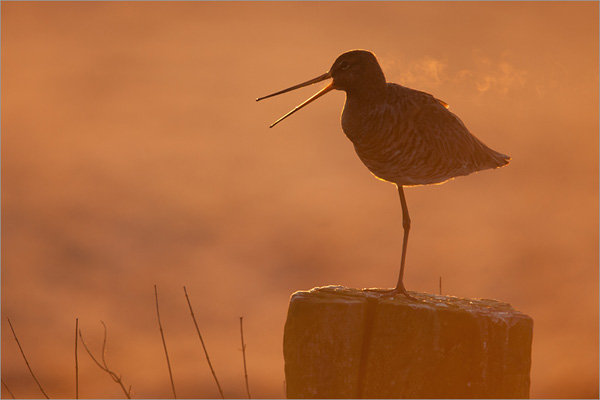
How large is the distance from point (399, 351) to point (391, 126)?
2700mm

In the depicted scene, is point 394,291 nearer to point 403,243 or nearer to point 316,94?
point 403,243

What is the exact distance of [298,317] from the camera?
6699 mm

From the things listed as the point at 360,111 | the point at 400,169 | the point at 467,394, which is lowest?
the point at 467,394

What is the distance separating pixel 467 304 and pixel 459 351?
3.01 feet

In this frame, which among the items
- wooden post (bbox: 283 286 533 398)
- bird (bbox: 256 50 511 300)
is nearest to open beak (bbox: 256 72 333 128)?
bird (bbox: 256 50 511 300)

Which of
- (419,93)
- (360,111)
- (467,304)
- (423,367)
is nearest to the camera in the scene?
(423,367)

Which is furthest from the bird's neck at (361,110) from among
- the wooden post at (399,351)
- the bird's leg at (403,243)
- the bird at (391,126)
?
the wooden post at (399,351)

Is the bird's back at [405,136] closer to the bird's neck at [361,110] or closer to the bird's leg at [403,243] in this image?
the bird's neck at [361,110]

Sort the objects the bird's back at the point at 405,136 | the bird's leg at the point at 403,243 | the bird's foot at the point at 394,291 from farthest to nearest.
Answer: the bird's back at the point at 405,136 → the bird's leg at the point at 403,243 → the bird's foot at the point at 394,291

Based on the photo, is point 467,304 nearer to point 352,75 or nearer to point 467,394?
point 467,394

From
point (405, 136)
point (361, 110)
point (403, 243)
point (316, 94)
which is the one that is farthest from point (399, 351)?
point (316, 94)

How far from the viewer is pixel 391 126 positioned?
26.3 ft

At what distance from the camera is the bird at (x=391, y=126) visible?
8.05 metres

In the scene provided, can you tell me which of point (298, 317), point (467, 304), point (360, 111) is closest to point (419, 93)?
point (360, 111)
